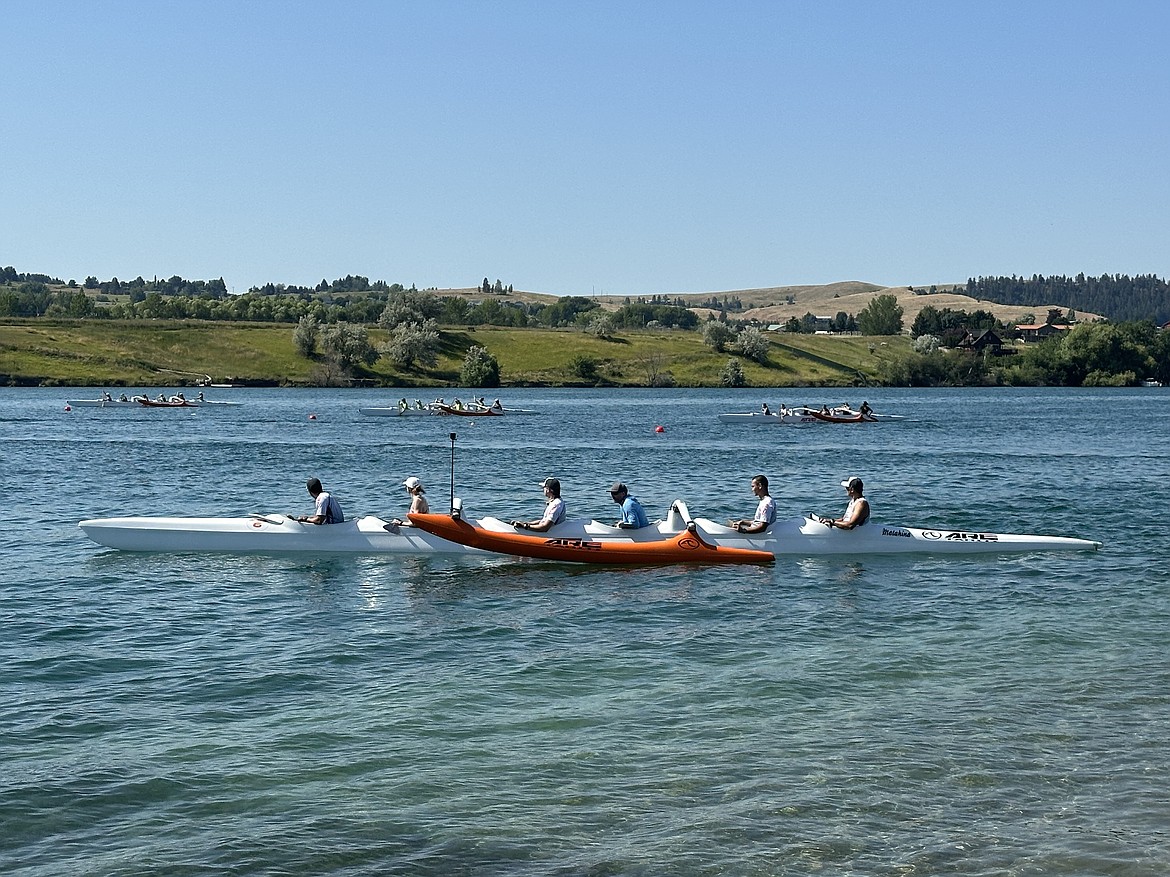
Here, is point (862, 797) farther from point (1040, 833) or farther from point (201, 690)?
point (201, 690)

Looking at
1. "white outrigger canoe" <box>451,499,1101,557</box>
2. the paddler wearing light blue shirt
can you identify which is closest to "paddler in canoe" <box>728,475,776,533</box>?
"white outrigger canoe" <box>451,499,1101,557</box>

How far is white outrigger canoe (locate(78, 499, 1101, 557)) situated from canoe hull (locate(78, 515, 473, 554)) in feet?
0.08

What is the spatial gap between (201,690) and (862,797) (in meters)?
9.18

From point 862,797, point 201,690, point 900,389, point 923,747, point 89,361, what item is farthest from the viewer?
point 900,389

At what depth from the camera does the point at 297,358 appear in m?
170

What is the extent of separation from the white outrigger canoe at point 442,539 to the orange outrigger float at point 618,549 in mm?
175

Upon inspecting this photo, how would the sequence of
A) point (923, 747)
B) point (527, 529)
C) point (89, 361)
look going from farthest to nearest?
1. point (89, 361)
2. point (527, 529)
3. point (923, 747)

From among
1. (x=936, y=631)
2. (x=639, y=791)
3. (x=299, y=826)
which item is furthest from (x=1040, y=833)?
(x=936, y=631)

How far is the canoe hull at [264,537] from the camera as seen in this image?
2798 centimetres

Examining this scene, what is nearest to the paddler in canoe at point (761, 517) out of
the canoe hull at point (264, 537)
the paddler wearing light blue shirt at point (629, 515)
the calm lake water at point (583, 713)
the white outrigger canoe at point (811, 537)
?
the white outrigger canoe at point (811, 537)

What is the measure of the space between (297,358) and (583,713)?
524ft

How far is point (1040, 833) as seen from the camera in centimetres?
1182

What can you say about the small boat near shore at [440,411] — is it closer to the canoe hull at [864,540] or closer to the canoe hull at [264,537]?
the canoe hull at [264,537]

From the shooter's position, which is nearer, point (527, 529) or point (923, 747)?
point (923, 747)
